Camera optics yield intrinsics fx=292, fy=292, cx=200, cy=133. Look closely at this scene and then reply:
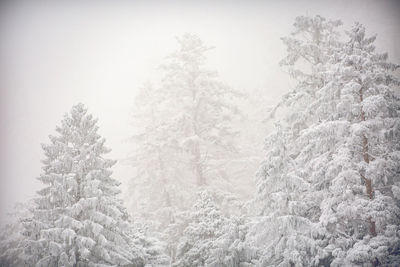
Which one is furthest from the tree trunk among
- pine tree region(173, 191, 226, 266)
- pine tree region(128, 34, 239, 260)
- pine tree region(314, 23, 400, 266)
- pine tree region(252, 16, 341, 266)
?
pine tree region(128, 34, 239, 260)

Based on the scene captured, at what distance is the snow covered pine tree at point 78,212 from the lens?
1006 centimetres

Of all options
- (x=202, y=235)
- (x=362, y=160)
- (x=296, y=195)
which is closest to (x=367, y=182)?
(x=362, y=160)

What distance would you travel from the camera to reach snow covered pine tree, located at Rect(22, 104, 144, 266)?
10062 mm

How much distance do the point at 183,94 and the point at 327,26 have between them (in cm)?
927

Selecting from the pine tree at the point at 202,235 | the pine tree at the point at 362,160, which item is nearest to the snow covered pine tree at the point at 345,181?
the pine tree at the point at 362,160

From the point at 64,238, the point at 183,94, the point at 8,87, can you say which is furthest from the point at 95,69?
the point at 64,238

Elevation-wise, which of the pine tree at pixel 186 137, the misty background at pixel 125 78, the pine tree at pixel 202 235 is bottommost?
the pine tree at pixel 202 235

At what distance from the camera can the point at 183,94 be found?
1920cm

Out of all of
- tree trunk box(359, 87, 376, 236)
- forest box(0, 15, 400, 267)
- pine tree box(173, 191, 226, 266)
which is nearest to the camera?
forest box(0, 15, 400, 267)

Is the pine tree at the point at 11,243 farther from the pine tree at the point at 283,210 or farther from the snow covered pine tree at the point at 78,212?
the pine tree at the point at 283,210

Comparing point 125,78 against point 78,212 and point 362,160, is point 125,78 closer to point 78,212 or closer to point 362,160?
point 78,212

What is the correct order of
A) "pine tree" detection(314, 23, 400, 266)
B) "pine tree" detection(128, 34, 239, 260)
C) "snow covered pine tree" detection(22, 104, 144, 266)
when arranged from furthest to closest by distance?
"pine tree" detection(128, 34, 239, 260) → "snow covered pine tree" detection(22, 104, 144, 266) → "pine tree" detection(314, 23, 400, 266)

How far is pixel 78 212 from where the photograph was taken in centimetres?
1045

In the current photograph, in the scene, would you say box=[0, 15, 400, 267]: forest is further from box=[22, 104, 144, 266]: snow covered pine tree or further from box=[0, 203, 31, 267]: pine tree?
box=[0, 203, 31, 267]: pine tree
